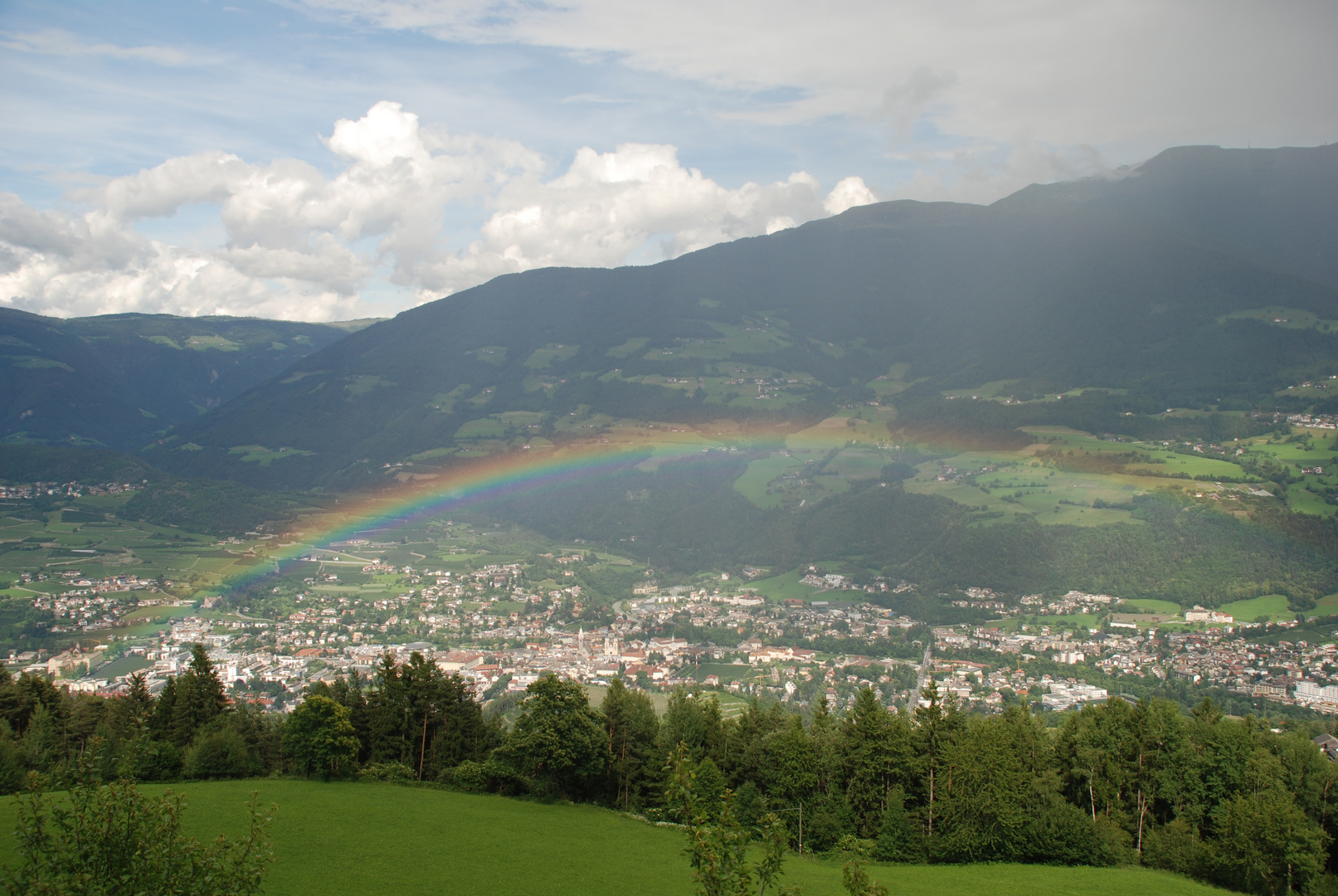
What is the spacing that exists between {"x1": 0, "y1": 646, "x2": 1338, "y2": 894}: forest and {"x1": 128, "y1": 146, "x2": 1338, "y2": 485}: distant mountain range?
8238 centimetres

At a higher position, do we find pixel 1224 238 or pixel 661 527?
pixel 1224 238

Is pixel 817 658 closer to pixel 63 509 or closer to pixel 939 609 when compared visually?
pixel 939 609

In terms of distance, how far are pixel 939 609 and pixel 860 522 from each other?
2246 centimetres

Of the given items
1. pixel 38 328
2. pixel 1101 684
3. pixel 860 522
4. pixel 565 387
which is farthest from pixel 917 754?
pixel 38 328

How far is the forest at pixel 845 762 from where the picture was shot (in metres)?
22.6

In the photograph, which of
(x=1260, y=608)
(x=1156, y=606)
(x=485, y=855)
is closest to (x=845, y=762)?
(x=485, y=855)

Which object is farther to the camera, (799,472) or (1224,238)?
(1224,238)

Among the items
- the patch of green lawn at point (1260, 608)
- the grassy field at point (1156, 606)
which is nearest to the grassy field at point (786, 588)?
the grassy field at point (1156, 606)

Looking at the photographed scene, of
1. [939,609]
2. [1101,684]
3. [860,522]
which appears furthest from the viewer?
[860,522]

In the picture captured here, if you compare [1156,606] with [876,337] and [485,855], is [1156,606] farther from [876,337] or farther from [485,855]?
[876,337]

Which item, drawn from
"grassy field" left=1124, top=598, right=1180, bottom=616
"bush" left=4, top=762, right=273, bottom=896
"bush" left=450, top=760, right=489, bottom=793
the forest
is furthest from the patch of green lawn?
"bush" left=4, top=762, right=273, bottom=896

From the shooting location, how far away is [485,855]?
61.3 ft

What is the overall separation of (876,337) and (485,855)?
164820 mm

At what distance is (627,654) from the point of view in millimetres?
54094
